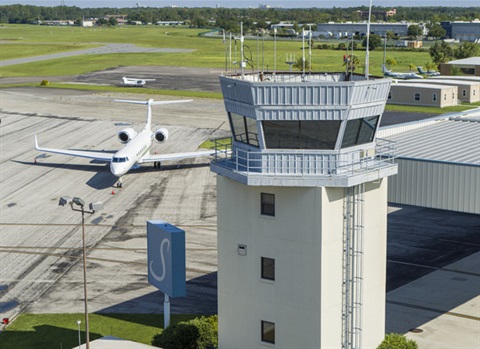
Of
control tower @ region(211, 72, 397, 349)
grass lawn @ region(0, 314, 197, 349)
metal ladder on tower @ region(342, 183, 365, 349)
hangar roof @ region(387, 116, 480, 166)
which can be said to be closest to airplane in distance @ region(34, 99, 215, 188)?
hangar roof @ region(387, 116, 480, 166)

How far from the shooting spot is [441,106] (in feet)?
357

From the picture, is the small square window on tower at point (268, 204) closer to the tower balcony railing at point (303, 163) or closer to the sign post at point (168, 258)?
the tower balcony railing at point (303, 163)

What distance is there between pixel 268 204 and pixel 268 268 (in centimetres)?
223

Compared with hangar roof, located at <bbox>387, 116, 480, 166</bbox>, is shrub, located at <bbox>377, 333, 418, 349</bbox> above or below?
below

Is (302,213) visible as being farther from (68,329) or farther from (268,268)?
(68,329)

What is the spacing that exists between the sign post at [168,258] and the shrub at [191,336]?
169cm

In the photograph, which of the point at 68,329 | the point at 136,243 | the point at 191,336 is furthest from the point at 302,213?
the point at 136,243

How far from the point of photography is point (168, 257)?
3503cm

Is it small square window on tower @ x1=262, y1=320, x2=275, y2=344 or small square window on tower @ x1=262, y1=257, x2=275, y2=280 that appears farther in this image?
small square window on tower @ x1=262, y1=320, x2=275, y2=344

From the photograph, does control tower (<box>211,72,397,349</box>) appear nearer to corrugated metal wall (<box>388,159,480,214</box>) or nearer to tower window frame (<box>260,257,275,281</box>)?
tower window frame (<box>260,257,275,281</box>)

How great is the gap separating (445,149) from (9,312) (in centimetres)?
2328

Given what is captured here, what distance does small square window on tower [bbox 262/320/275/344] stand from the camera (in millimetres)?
29875

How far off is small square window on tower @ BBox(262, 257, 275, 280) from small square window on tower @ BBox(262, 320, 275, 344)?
165cm

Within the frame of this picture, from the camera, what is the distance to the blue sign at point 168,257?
34.7 meters
